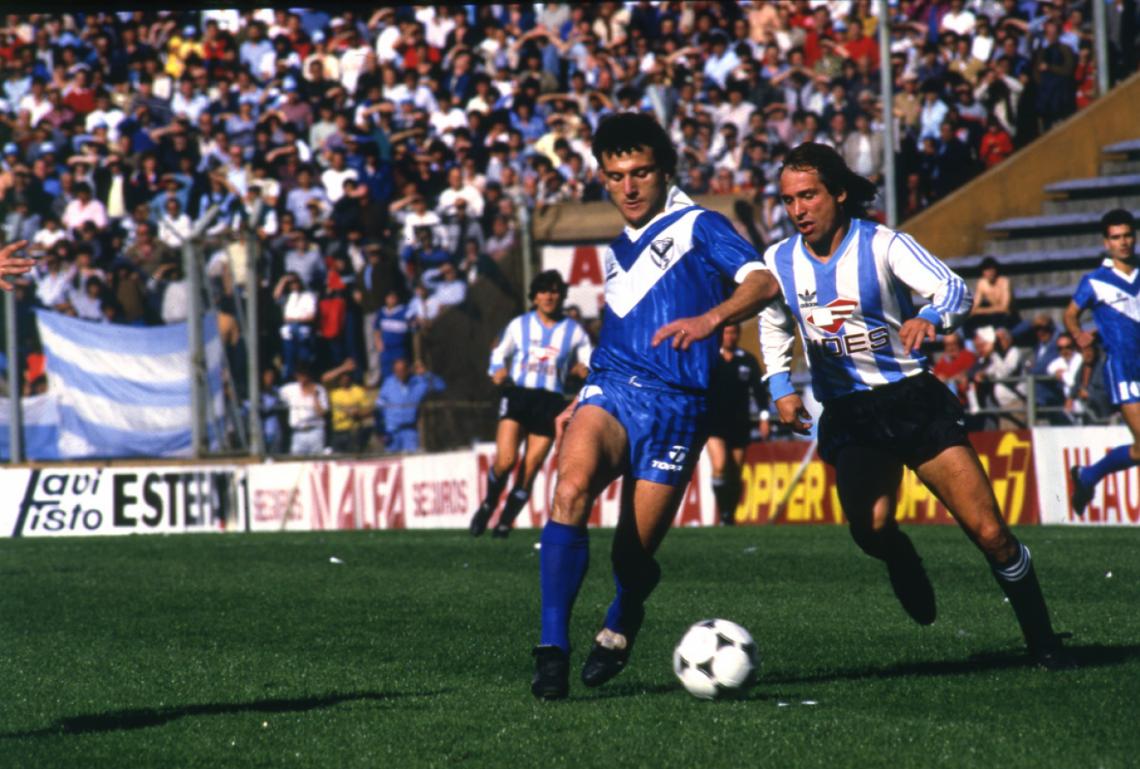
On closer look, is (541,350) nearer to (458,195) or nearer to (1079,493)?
(1079,493)

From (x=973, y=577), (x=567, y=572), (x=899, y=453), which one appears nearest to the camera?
(x=567, y=572)

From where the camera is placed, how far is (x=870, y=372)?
716cm

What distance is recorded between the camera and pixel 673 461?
6.70 metres

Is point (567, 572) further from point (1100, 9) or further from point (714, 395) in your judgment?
point (1100, 9)

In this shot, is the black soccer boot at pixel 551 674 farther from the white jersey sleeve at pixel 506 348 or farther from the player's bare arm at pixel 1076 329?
the white jersey sleeve at pixel 506 348

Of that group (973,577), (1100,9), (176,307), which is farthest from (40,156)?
(973,577)

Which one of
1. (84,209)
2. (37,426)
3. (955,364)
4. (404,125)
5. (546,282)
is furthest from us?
(404,125)

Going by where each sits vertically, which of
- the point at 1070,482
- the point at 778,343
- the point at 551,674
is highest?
the point at 778,343

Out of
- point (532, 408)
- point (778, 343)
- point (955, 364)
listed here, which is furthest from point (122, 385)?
point (778, 343)

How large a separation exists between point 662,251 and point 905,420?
47.2 inches

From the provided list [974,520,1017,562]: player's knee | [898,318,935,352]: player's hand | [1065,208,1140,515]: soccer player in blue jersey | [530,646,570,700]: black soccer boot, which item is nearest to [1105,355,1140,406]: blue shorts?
[1065,208,1140,515]: soccer player in blue jersey

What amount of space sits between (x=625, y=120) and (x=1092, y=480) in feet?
32.5

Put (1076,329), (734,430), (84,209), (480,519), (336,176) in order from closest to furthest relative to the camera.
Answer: (1076,329) < (480,519) < (734,430) < (336,176) < (84,209)

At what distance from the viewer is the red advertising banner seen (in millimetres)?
17734
